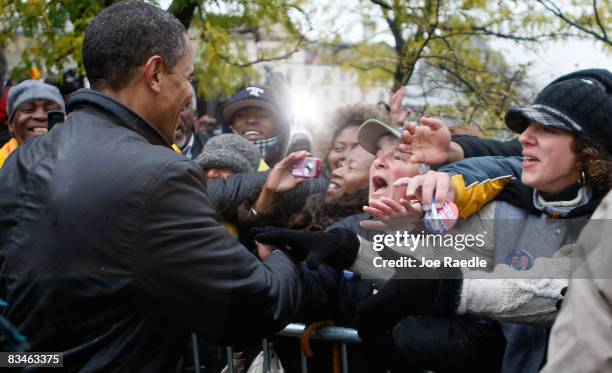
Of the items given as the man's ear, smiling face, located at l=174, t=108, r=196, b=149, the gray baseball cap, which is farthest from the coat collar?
smiling face, located at l=174, t=108, r=196, b=149

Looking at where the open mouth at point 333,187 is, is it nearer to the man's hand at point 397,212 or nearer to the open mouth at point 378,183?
the open mouth at point 378,183

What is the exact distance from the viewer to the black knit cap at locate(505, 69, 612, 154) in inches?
92.1

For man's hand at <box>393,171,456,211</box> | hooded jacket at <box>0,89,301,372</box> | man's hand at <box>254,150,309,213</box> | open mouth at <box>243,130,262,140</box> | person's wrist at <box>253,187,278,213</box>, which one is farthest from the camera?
open mouth at <box>243,130,262,140</box>

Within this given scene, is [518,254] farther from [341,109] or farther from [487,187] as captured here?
[341,109]

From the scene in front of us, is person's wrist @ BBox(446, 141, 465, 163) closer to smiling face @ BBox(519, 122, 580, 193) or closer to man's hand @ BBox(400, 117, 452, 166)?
man's hand @ BBox(400, 117, 452, 166)

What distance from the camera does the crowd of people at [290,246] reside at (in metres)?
1.98

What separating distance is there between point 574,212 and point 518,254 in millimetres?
237

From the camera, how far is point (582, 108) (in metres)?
2.35

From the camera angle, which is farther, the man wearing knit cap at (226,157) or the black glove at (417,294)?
the man wearing knit cap at (226,157)

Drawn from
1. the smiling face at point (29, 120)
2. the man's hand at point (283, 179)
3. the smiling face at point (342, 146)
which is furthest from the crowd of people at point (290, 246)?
the smiling face at point (29, 120)

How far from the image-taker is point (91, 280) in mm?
1991

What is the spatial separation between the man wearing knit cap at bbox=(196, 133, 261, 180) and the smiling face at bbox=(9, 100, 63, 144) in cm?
127

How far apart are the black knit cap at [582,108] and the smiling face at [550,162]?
0.14 ft

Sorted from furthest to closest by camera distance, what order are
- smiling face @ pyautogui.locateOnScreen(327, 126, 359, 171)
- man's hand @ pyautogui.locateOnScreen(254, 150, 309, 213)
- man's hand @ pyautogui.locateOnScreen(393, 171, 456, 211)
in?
smiling face @ pyautogui.locateOnScreen(327, 126, 359, 171), man's hand @ pyautogui.locateOnScreen(254, 150, 309, 213), man's hand @ pyautogui.locateOnScreen(393, 171, 456, 211)
